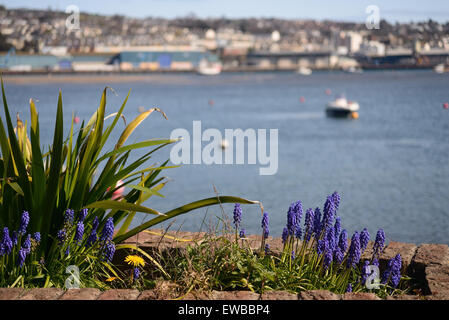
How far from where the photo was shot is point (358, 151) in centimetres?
3027

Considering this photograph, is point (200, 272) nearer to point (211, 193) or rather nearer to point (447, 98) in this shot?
point (211, 193)

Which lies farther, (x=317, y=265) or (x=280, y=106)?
(x=280, y=106)

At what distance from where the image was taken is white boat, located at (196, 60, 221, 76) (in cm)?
14050

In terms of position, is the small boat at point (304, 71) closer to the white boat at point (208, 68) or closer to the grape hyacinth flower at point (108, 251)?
the white boat at point (208, 68)

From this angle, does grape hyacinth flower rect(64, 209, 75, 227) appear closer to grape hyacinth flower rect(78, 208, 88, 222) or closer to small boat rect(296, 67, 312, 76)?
grape hyacinth flower rect(78, 208, 88, 222)

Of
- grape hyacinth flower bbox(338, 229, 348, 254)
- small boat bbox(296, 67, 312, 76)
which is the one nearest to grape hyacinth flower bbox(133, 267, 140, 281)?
grape hyacinth flower bbox(338, 229, 348, 254)

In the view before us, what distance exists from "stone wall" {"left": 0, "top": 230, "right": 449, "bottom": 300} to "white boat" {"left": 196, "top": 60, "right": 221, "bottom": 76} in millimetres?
137634

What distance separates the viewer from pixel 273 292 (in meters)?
2.83

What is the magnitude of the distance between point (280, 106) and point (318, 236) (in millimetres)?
59858

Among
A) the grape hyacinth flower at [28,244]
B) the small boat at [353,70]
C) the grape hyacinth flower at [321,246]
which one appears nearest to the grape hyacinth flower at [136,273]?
the grape hyacinth flower at [28,244]

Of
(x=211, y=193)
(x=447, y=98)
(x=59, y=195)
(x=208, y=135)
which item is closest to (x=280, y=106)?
(x=447, y=98)

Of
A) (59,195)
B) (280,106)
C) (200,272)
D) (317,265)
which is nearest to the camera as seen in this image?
(200,272)
